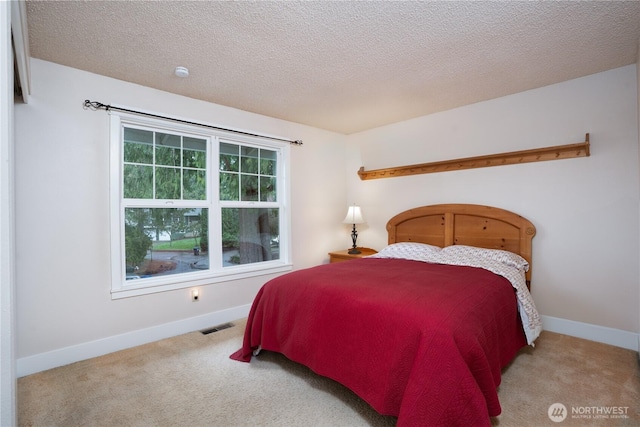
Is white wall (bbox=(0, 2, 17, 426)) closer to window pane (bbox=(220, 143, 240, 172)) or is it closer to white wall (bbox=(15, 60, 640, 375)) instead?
white wall (bbox=(15, 60, 640, 375))

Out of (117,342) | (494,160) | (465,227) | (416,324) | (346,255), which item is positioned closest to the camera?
(416,324)

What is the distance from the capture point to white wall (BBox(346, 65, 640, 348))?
260 cm

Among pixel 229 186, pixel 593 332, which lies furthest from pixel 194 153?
pixel 593 332

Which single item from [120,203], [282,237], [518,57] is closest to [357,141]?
[282,237]

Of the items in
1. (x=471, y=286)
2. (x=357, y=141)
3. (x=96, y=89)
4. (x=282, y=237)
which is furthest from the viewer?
(x=357, y=141)

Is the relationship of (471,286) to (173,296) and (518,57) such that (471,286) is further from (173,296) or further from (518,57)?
(173,296)

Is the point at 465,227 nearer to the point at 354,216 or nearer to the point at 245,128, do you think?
the point at 354,216

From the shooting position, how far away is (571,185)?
2.84 m

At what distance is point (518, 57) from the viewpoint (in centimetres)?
239

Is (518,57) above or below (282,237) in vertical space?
above

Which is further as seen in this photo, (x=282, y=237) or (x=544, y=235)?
(x=282, y=237)

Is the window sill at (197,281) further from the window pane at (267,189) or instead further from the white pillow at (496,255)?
the white pillow at (496,255)

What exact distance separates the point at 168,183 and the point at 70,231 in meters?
0.88

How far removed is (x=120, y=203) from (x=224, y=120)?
135 cm
